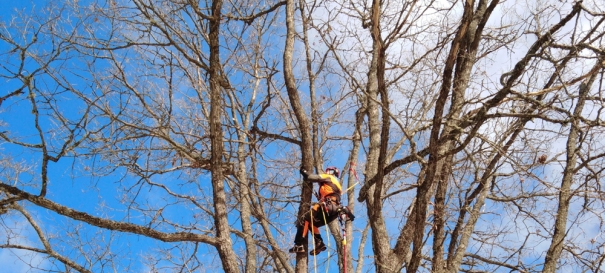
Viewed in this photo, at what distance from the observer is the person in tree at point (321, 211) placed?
581 centimetres

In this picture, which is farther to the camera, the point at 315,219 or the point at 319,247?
the point at 319,247

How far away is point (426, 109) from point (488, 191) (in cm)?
137

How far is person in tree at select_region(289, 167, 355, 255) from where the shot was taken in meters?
5.81

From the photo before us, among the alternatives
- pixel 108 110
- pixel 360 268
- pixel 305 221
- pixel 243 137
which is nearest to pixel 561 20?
pixel 305 221

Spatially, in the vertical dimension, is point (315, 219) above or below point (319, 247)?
above

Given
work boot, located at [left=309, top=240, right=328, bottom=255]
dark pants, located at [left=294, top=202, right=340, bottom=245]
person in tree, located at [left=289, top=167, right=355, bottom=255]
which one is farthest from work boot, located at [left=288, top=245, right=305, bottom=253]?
work boot, located at [left=309, top=240, right=328, bottom=255]

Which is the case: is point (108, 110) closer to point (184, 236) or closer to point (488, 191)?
point (184, 236)

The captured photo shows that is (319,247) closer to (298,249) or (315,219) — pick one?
(315,219)

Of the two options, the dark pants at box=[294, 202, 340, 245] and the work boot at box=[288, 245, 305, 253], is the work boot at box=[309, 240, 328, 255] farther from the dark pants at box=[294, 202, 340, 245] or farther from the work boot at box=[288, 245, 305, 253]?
the work boot at box=[288, 245, 305, 253]

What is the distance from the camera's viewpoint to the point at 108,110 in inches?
207

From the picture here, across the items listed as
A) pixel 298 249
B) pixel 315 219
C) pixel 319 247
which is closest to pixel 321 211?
pixel 315 219

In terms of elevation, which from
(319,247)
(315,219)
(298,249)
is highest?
(315,219)

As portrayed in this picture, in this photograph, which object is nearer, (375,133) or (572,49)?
(572,49)

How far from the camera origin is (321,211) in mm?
6121
